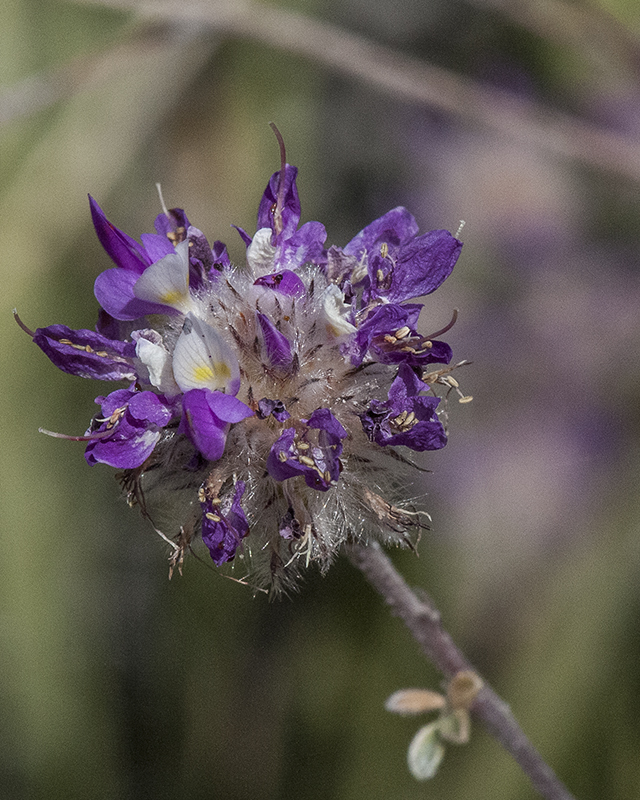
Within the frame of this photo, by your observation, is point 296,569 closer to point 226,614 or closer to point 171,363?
point 171,363

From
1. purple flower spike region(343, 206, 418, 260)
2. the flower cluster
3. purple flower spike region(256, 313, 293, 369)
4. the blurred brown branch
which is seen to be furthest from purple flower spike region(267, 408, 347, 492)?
the blurred brown branch

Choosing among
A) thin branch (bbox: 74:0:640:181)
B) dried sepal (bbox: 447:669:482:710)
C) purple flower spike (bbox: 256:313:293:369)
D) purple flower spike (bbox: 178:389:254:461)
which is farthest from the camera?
thin branch (bbox: 74:0:640:181)

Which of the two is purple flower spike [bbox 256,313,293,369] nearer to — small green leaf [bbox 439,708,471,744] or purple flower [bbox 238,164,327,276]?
purple flower [bbox 238,164,327,276]

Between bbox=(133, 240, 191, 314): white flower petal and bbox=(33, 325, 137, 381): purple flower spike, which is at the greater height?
bbox=(133, 240, 191, 314): white flower petal

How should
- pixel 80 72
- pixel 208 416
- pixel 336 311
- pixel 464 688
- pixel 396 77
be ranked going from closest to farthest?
pixel 208 416
pixel 336 311
pixel 464 688
pixel 396 77
pixel 80 72

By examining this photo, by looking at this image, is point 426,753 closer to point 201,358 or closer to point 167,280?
point 201,358

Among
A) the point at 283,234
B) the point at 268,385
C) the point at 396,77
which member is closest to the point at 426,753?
the point at 268,385
